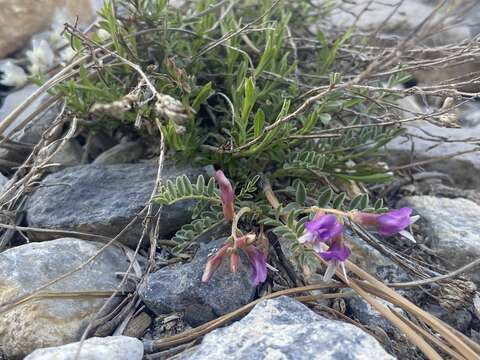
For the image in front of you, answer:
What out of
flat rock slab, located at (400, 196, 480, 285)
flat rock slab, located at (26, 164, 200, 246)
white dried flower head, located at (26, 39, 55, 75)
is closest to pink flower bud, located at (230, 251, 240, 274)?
flat rock slab, located at (26, 164, 200, 246)

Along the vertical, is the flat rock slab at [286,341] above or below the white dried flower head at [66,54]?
below

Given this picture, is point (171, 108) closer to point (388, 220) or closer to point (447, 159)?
point (388, 220)

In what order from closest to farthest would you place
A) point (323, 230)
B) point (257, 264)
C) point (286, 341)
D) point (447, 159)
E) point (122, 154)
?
1. point (286, 341)
2. point (323, 230)
3. point (257, 264)
4. point (122, 154)
5. point (447, 159)

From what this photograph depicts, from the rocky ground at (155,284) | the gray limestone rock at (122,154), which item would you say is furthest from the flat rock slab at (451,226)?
the gray limestone rock at (122,154)

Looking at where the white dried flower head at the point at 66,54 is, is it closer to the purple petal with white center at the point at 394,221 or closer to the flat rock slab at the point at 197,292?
the flat rock slab at the point at 197,292

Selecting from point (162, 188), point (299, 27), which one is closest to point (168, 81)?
point (162, 188)

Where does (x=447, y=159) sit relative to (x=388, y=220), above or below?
below

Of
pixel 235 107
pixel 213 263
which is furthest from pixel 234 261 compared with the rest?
pixel 235 107
